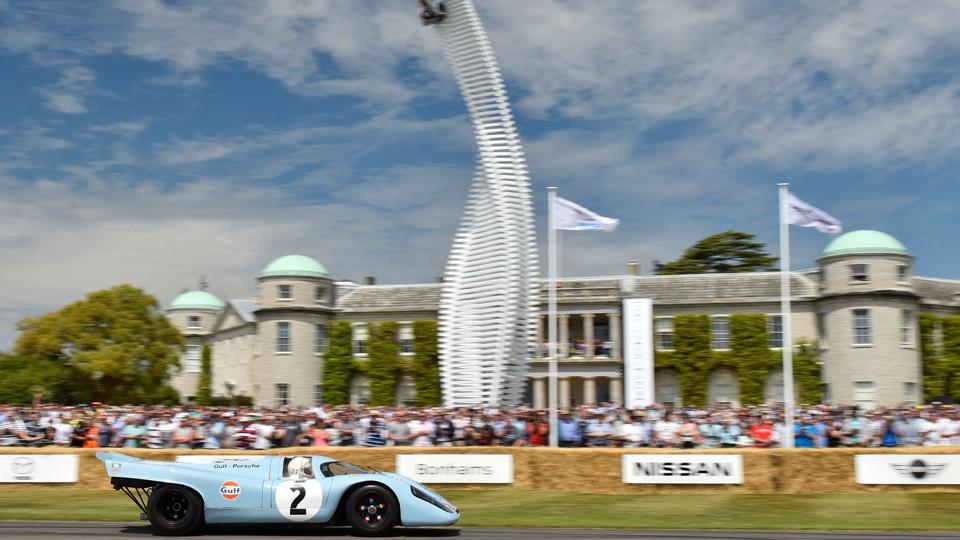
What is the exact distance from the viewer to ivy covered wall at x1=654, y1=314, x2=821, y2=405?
58906mm

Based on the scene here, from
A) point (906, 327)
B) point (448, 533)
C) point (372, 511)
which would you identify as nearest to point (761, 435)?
point (448, 533)

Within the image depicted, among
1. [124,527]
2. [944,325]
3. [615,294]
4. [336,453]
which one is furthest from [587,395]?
[124,527]

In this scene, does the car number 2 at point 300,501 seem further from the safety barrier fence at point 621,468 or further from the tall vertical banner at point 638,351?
the tall vertical banner at point 638,351

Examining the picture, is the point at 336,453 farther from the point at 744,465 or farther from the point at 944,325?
the point at 944,325

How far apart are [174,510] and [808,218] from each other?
60.7 ft

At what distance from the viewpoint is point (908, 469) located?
21594 millimetres

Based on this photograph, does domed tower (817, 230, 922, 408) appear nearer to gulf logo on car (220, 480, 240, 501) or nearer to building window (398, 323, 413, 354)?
building window (398, 323, 413, 354)

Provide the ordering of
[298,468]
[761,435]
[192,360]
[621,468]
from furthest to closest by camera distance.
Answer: [192,360]
[761,435]
[621,468]
[298,468]

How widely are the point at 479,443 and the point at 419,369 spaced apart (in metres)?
37.4

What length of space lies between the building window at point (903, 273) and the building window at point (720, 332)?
31.4 feet

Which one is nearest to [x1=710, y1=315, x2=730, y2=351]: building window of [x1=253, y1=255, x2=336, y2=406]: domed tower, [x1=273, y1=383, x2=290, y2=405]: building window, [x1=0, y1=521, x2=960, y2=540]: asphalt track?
[x1=253, y1=255, x2=336, y2=406]: domed tower

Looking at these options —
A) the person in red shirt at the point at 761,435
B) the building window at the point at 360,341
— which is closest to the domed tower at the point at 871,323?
the building window at the point at 360,341

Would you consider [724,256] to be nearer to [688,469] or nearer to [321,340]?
[321,340]

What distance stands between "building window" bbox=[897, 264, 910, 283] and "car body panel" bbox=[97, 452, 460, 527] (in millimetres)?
47786
